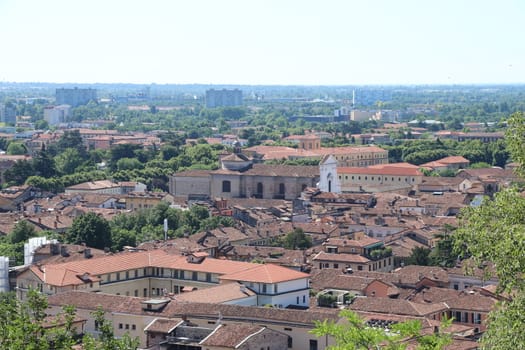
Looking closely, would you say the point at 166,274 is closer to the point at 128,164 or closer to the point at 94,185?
the point at 94,185

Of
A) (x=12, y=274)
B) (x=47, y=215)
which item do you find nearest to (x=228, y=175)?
(x=47, y=215)

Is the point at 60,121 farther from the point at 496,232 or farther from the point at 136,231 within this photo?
the point at 496,232

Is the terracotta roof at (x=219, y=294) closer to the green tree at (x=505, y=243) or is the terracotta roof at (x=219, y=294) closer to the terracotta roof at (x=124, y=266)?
the terracotta roof at (x=124, y=266)

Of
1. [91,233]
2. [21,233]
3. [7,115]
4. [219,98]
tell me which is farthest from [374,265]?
[219,98]

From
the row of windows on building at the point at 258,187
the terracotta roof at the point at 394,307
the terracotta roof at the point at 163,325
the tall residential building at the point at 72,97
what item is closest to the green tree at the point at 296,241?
the terracotta roof at the point at 394,307

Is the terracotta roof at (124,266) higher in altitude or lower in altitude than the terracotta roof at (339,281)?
higher
